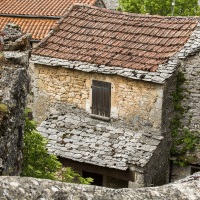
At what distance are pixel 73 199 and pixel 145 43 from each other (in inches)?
444

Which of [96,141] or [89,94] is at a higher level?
[89,94]

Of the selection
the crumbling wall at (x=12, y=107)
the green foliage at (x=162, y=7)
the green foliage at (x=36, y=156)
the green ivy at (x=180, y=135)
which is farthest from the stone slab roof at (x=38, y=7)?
the crumbling wall at (x=12, y=107)

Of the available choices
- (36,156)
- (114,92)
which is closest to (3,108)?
(36,156)

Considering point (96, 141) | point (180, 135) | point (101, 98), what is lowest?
point (96, 141)

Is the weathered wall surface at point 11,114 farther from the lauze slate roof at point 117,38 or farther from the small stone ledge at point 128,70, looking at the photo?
the lauze slate roof at point 117,38

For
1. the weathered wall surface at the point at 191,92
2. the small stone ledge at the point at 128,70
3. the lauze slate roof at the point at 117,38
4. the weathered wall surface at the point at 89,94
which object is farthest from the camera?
the lauze slate roof at the point at 117,38

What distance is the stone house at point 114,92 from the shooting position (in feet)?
41.9

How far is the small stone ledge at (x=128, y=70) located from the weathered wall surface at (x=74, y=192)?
30.5 feet

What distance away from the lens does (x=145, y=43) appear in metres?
13.8

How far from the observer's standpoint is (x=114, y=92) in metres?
13.5

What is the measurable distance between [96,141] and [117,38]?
3.24 metres

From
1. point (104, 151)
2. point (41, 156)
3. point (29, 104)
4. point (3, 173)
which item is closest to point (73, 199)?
point (3, 173)

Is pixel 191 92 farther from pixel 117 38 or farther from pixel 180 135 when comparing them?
pixel 117 38

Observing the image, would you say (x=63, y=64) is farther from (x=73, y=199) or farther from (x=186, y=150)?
(x=73, y=199)
